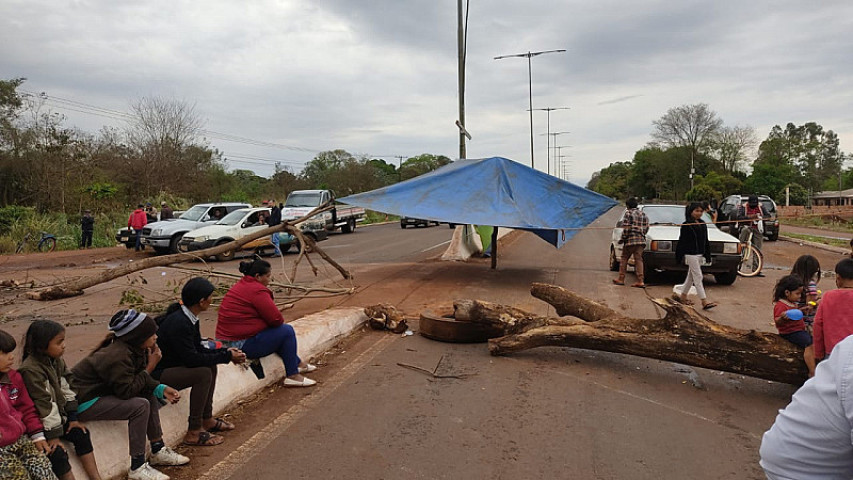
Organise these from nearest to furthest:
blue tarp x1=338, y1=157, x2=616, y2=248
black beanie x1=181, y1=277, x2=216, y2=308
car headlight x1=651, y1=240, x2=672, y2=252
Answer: black beanie x1=181, y1=277, x2=216, y2=308
car headlight x1=651, y1=240, x2=672, y2=252
blue tarp x1=338, y1=157, x2=616, y2=248

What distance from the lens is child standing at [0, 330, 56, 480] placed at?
2.81m

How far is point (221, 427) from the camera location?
4398 millimetres

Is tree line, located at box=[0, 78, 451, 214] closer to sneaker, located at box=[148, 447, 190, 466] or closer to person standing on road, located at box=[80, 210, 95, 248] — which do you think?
person standing on road, located at box=[80, 210, 95, 248]

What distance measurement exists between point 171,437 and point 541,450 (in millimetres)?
2659

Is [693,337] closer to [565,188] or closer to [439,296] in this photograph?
[439,296]

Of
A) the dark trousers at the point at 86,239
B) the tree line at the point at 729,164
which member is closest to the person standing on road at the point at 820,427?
the dark trousers at the point at 86,239

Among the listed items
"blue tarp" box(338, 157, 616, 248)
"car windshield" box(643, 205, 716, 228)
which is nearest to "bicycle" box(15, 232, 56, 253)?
"blue tarp" box(338, 157, 616, 248)

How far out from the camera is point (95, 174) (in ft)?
88.1

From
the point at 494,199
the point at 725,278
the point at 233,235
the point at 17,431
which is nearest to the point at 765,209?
the point at 725,278

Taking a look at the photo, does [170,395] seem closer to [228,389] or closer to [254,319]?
[228,389]

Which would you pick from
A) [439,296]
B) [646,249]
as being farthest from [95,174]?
[646,249]

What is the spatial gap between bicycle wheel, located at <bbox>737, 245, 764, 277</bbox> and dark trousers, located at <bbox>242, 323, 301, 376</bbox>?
408 inches

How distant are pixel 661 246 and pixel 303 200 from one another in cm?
1814

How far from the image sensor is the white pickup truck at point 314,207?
79.5 feet
